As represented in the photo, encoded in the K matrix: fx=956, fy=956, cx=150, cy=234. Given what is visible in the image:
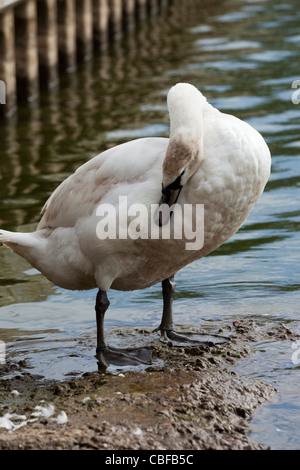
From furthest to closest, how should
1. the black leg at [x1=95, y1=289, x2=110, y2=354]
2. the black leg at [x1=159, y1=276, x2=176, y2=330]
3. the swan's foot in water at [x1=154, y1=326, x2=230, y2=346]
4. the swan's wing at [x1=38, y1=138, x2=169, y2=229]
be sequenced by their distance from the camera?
the black leg at [x1=159, y1=276, x2=176, y2=330], the swan's foot in water at [x1=154, y1=326, x2=230, y2=346], the black leg at [x1=95, y1=289, x2=110, y2=354], the swan's wing at [x1=38, y1=138, x2=169, y2=229]

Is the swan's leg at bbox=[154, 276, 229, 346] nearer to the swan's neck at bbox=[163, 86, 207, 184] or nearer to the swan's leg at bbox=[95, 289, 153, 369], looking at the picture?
the swan's leg at bbox=[95, 289, 153, 369]

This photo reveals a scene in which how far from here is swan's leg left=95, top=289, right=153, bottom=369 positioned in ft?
19.9

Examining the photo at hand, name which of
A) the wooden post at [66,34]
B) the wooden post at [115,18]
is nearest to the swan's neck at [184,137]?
the wooden post at [66,34]

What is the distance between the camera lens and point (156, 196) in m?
5.73

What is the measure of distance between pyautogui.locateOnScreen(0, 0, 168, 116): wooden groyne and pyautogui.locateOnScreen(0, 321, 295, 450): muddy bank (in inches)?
320

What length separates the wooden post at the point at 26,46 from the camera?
15109 mm

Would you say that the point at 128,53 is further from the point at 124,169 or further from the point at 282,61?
the point at 124,169

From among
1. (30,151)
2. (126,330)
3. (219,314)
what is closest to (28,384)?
(126,330)

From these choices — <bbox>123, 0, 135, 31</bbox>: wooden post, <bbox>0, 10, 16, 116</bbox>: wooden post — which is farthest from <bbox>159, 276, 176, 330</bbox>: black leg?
<bbox>123, 0, 135, 31</bbox>: wooden post

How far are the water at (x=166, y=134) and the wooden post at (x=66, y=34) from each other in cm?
36

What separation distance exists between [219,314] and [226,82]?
9.64 metres

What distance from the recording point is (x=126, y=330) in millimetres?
6789

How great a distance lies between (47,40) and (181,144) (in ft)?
37.0

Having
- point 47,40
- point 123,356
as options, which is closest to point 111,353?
point 123,356
